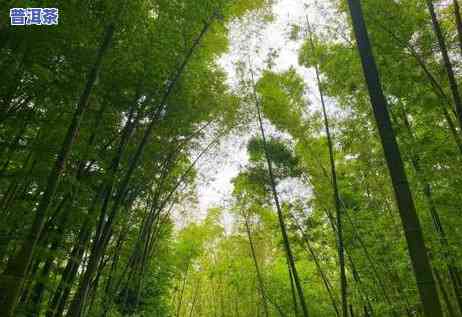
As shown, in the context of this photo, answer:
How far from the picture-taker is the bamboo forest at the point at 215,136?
3.02 meters

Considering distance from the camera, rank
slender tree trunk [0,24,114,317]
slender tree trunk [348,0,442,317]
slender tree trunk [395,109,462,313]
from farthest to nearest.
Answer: slender tree trunk [395,109,462,313]
slender tree trunk [0,24,114,317]
slender tree trunk [348,0,442,317]

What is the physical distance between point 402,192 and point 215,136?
5.35 m

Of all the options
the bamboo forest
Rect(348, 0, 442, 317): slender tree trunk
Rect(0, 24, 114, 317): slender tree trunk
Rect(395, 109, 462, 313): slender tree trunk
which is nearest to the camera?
Rect(348, 0, 442, 317): slender tree trunk

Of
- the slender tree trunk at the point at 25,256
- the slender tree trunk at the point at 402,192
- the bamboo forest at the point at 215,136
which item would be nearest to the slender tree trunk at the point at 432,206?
the bamboo forest at the point at 215,136

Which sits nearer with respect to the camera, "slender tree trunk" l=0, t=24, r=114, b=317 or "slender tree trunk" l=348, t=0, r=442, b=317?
"slender tree trunk" l=348, t=0, r=442, b=317

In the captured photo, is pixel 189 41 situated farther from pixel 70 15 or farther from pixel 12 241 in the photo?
pixel 12 241

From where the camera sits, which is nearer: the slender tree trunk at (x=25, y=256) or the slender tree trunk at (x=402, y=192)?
the slender tree trunk at (x=402, y=192)

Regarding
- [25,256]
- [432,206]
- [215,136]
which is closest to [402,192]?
[25,256]

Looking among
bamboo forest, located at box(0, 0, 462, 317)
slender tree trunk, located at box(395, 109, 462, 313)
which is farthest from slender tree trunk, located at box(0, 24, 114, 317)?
slender tree trunk, located at box(395, 109, 462, 313)

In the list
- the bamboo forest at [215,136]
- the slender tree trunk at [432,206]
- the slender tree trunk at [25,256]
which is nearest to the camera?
the slender tree trunk at [25,256]

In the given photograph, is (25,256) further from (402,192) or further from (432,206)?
(432,206)

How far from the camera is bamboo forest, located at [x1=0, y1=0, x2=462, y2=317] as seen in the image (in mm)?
3016

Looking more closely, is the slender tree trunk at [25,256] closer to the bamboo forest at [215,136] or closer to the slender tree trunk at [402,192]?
the bamboo forest at [215,136]

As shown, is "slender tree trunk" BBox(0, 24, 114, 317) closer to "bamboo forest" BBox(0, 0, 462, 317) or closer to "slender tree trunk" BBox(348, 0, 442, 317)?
"bamboo forest" BBox(0, 0, 462, 317)
